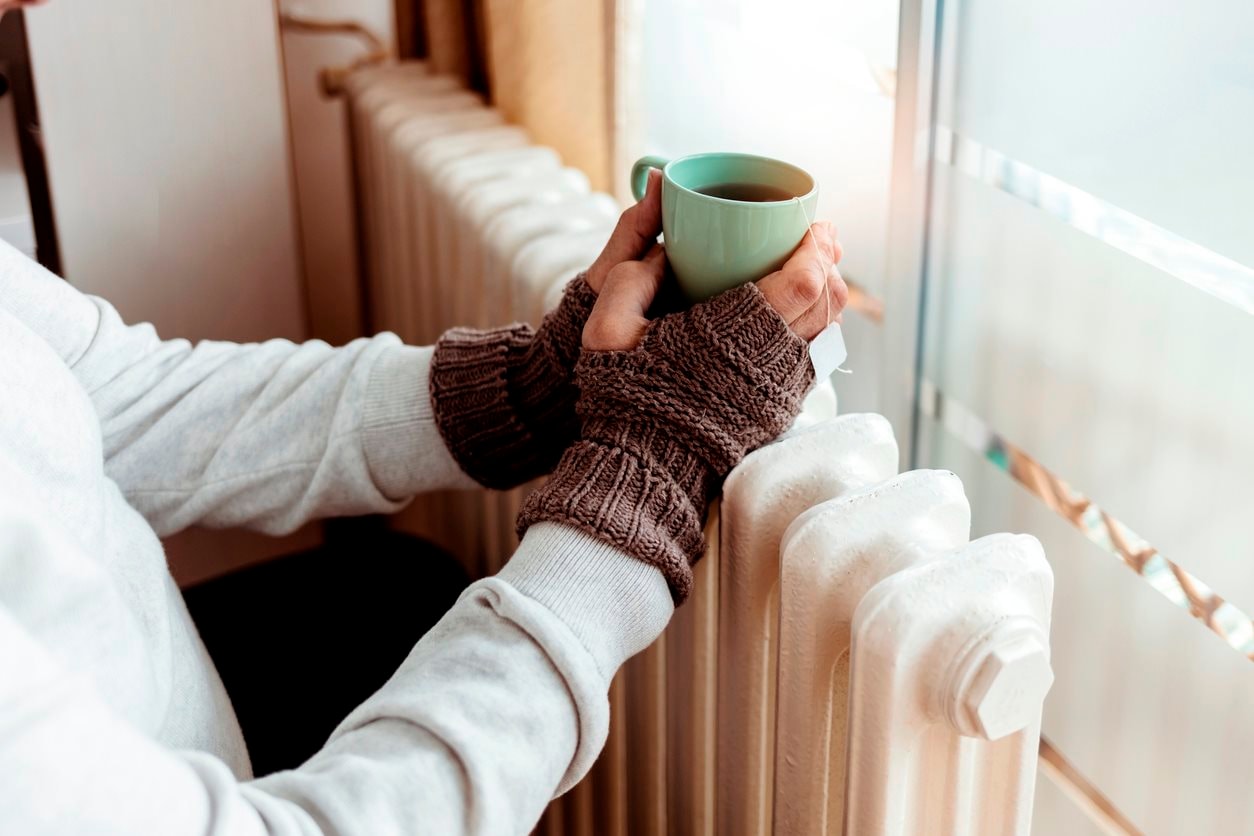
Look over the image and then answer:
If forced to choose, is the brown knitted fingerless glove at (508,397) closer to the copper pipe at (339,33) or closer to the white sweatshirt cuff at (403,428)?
the white sweatshirt cuff at (403,428)

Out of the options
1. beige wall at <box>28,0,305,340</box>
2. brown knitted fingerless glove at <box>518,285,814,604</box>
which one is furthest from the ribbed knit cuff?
beige wall at <box>28,0,305,340</box>

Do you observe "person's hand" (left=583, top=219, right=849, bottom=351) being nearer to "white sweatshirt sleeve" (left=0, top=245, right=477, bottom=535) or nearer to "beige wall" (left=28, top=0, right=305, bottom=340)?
"white sweatshirt sleeve" (left=0, top=245, right=477, bottom=535)

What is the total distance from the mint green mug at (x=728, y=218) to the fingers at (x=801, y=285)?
0.01m

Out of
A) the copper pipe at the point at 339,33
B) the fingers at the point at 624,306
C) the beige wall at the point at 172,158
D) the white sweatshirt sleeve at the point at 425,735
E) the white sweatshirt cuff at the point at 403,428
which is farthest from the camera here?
the copper pipe at the point at 339,33

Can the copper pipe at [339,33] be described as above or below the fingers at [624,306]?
above

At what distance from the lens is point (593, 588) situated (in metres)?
0.59

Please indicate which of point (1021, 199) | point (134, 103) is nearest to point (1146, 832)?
point (1021, 199)

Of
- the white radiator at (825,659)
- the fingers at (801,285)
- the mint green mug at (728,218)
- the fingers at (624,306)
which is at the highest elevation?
the mint green mug at (728,218)

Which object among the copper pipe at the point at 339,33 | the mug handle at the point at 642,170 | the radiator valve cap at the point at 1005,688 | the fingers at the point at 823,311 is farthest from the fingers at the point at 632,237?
the copper pipe at the point at 339,33

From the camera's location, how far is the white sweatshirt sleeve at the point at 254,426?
2.57ft

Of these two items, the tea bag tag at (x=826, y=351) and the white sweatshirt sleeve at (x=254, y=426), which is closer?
the tea bag tag at (x=826, y=351)

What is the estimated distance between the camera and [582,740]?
58 cm

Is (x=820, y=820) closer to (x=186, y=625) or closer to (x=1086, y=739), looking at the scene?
(x=1086, y=739)

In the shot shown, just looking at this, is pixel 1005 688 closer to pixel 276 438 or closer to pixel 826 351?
pixel 826 351
